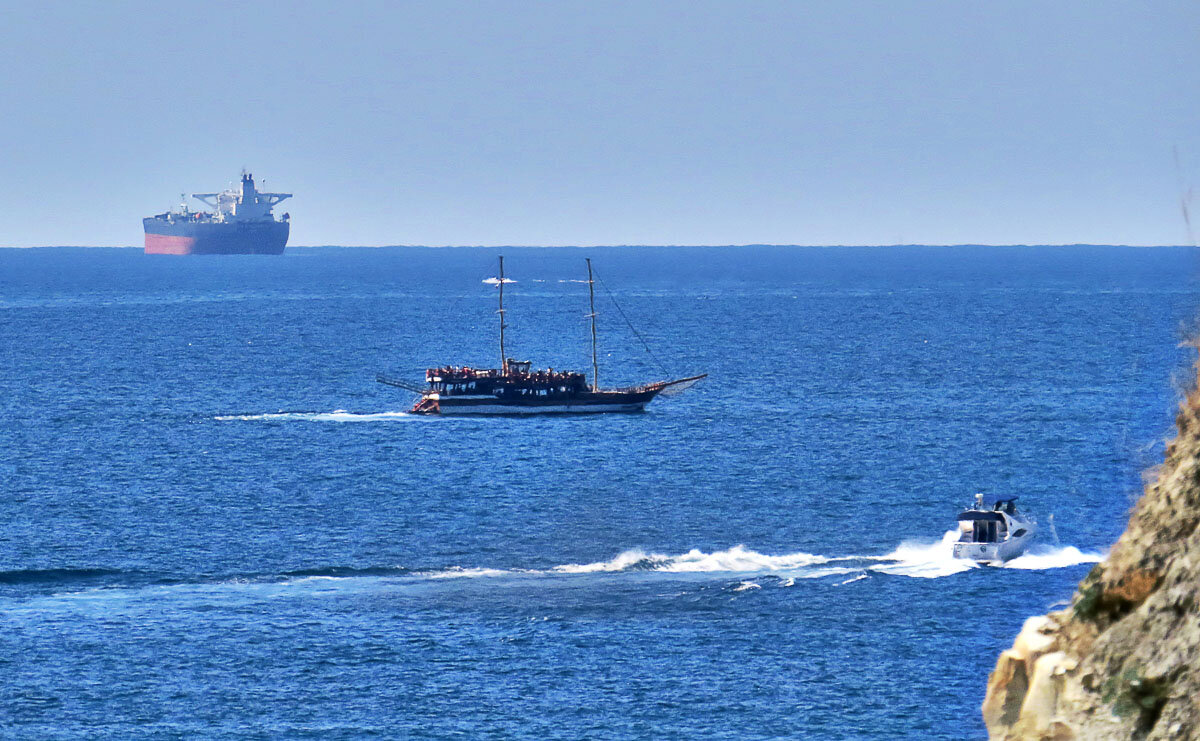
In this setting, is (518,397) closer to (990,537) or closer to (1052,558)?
(990,537)

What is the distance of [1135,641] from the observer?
13008 mm

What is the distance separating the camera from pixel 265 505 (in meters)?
85.6

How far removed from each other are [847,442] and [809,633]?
5268 centimetres

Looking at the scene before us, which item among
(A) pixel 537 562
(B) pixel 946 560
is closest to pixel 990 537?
(B) pixel 946 560

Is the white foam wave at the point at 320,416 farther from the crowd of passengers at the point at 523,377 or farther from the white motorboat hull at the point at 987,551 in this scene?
the white motorboat hull at the point at 987,551

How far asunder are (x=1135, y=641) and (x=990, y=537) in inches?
2159

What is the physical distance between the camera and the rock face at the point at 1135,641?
496 inches

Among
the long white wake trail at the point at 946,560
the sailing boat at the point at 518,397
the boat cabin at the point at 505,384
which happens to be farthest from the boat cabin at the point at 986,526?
the boat cabin at the point at 505,384

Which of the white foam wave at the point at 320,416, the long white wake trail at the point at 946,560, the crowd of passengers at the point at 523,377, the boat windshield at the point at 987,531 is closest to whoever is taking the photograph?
the long white wake trail at the point at 946,560

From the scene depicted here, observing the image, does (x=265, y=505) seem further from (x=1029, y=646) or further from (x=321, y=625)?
(x=1029, y=646)

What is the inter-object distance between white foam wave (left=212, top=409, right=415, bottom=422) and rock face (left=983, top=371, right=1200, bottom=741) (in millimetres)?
114204

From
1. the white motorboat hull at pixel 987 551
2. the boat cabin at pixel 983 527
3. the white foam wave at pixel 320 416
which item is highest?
the boat cabin at pixel 983 527

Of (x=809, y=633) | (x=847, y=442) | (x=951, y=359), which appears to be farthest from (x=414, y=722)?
(x=951, y=359)

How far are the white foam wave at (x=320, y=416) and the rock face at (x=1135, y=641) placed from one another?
114204mm
